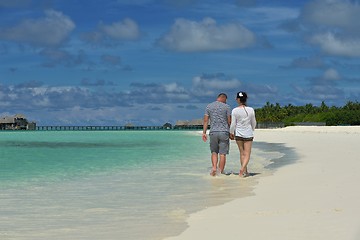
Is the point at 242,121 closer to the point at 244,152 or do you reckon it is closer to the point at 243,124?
the point at 243,124

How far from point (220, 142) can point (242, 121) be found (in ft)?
2.45

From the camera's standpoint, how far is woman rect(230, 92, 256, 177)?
12.3 m

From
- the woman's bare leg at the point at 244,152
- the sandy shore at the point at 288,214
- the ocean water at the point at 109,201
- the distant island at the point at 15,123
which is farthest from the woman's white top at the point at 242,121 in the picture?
the distant island at the point at 15,123

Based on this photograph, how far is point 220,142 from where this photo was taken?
12688 millimetres

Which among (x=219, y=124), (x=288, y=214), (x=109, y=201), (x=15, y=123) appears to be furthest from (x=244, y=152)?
(x=15, y=123)

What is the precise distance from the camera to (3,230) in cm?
653

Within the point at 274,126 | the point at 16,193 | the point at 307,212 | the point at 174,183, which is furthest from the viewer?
the point at 274,126

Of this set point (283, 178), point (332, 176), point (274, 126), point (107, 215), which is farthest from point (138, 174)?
point (274, 126)

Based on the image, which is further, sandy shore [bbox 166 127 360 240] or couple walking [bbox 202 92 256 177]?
couple walking [bbox 202 92 256 177]

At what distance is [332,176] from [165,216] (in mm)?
5639

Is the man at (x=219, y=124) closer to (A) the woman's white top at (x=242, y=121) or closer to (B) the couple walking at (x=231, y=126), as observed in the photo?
(B) the couple walking at (x=231, y=126)

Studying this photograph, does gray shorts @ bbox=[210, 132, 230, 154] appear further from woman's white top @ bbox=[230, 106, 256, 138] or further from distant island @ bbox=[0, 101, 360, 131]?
distant island @ bbox=[0, 101, 360, 131]

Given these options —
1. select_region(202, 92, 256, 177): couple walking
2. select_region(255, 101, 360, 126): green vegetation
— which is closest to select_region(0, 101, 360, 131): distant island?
select_region(255, 101, 360, 126): green vegetation

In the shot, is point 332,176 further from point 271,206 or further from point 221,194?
point 271,206
